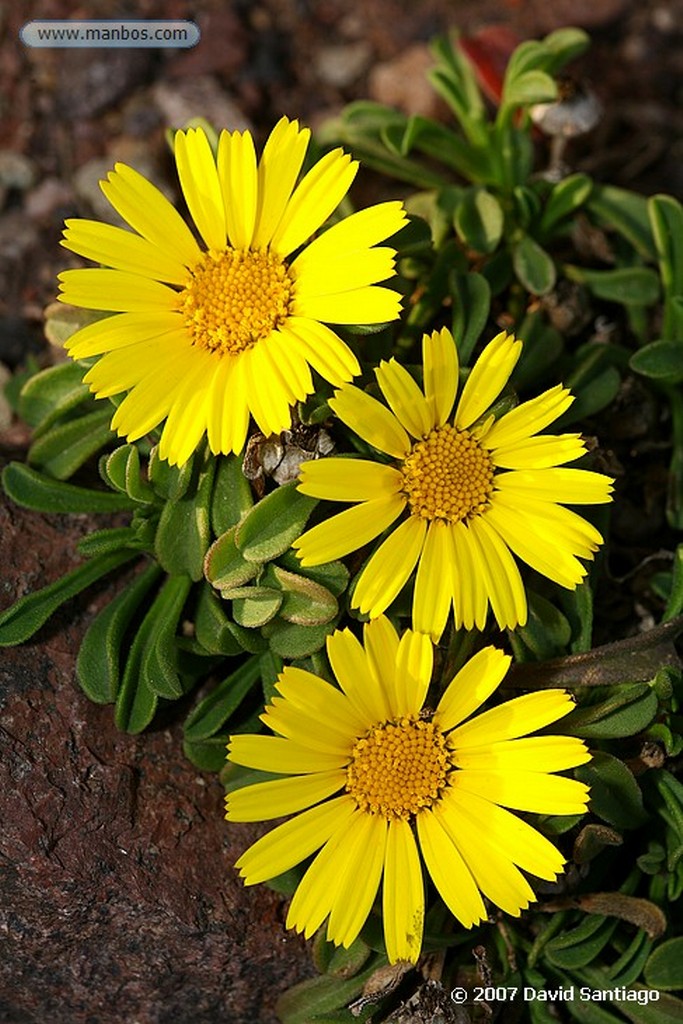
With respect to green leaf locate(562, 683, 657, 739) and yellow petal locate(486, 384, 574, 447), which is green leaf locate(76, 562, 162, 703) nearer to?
yellow petal locate(486, 384, 574, 447)

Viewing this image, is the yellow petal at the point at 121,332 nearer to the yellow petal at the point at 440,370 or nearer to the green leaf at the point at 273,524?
the green leaf at the point at 273,524

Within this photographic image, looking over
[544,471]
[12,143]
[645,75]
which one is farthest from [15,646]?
[645,75]

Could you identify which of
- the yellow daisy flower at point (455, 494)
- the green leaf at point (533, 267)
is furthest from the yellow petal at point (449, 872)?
the green leaf at point (533, 267)

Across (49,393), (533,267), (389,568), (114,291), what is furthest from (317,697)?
(533,267)

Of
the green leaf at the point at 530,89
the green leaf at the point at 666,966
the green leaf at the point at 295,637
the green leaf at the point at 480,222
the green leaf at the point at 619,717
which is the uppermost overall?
the green leaf at the point at 530,89

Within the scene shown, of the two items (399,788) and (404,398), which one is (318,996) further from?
(404,398)

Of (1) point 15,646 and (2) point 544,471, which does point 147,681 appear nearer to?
(1) point 15,646
